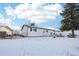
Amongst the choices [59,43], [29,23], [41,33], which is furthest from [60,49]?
[29,23]

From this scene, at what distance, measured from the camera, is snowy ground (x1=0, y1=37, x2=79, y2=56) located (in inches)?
106

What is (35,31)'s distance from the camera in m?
2.75

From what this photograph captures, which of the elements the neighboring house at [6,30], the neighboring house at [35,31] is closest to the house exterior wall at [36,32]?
the neighboring house at [35,31]

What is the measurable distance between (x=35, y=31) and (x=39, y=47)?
21 centimetres

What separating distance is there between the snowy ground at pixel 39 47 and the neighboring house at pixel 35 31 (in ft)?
0.22

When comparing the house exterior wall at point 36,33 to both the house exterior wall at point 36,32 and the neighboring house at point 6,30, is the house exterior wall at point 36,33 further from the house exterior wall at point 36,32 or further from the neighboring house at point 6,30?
the neighboring house at point 6,30

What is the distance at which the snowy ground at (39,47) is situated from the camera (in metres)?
2.68

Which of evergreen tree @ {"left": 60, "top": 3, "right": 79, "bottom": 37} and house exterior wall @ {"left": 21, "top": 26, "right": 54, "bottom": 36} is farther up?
evergreen tree @ {"left": 60, "top": 3, "right": 79, "bottom": 37}

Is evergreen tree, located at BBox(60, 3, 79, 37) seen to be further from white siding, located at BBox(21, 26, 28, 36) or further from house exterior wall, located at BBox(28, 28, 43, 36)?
white siding, located at BBox(21, 26, 28, 36)

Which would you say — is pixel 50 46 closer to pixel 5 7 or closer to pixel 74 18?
pixel 74 18

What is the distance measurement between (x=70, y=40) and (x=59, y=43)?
0.14 meters

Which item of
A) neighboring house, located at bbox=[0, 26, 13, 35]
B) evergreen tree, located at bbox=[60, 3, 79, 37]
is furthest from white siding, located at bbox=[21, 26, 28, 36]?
evergreen tree, located at bbox=[60, 3, 79, 37]

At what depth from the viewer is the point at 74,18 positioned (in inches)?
108

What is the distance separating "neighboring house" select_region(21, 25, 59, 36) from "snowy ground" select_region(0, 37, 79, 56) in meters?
0.07
